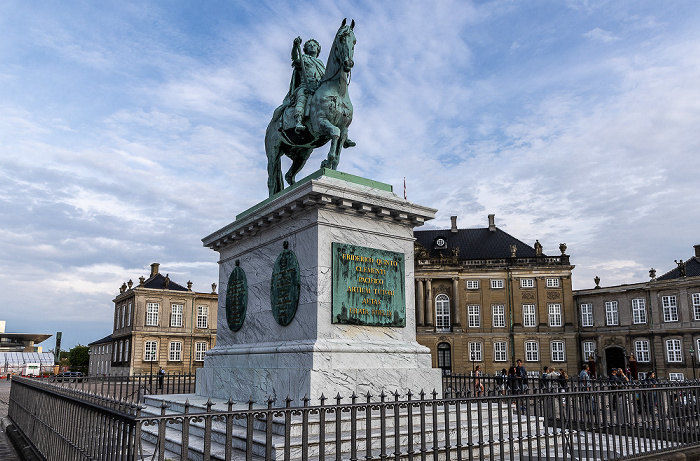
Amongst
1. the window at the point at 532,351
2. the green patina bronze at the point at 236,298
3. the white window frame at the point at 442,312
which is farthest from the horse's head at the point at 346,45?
the window at the point at 532,351

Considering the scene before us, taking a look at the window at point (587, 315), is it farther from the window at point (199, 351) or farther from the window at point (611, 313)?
the window at point (199, 351)

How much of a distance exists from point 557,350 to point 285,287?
52123 mm

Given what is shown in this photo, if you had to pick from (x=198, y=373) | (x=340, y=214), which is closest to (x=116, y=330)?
(x=198, y=373)

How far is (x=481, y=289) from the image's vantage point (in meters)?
56.6

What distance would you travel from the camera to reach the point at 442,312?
57062mm

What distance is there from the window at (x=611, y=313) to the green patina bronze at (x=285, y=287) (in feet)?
169

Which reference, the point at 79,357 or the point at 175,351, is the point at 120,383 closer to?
the point at 175,351

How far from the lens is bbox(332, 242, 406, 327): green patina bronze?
26.0 ft

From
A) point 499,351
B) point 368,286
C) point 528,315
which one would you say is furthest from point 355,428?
point 499,351

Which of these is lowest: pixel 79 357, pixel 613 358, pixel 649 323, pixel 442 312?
pixel 79 357

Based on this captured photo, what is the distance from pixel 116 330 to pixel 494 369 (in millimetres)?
41626

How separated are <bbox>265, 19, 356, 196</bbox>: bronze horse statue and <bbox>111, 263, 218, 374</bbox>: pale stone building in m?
49.0

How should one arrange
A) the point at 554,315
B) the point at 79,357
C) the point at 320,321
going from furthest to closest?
the point at 79,357, the point at 554,315, the point at 320,321

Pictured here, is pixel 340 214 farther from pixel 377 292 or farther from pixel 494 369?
pixel 494 369
